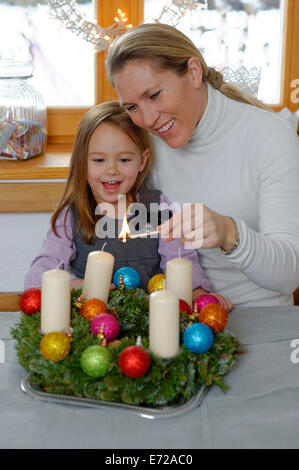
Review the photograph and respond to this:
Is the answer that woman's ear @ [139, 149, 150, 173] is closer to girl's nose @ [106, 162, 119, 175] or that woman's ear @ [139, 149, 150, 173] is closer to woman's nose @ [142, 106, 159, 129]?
girl's nose @ [106, 162, 119, 175]

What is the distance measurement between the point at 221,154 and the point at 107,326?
790mm

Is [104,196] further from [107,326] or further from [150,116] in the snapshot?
[107,326]

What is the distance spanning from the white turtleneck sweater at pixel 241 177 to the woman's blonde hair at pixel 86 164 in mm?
89

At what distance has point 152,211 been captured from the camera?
5.99 feet

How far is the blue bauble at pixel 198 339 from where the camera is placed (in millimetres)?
1039


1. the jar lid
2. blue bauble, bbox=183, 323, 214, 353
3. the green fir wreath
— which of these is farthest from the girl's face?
the jar lid

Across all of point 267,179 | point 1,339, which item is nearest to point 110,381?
point 1,339

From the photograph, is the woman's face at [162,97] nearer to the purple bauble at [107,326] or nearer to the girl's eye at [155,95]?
the girl's eye at [155,95]

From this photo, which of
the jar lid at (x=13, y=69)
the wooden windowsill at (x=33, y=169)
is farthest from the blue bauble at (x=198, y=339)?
the jar lid at (x=13, y=69)

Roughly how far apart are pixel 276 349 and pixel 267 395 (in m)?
0.19

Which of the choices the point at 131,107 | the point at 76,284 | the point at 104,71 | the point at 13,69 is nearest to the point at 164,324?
the point at 76,284

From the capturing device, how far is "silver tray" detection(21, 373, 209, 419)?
96 centimetres

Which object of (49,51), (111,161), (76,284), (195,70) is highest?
(195,70)

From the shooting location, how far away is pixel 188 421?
3.12 feet
